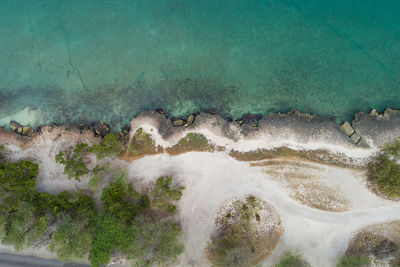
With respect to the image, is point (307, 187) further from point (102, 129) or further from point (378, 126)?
point (102, 129)

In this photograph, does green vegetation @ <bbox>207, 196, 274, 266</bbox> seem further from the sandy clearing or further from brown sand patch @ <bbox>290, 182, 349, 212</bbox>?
brown sand patch @ <bbox>290, 182, 349, 212</bbox>

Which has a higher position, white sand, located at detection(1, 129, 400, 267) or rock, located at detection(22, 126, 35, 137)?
rock, located at detection(22, 126, 35, 137)

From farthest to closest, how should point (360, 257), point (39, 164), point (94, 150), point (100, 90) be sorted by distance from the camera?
point (100, 90), point (39, 164), point (94, 150), point (360, 257)

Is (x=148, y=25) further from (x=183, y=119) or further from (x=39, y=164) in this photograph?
(x=39, y=164)

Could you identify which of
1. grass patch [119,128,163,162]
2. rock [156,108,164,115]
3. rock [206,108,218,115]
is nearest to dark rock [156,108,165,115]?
rock [156,108,164,115]

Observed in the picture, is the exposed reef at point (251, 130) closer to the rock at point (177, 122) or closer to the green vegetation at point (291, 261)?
the rock at point (177, 122)

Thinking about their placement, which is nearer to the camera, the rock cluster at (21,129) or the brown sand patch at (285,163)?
the brown sand patch at (285,163)

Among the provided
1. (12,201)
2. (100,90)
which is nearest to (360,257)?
(100,90)

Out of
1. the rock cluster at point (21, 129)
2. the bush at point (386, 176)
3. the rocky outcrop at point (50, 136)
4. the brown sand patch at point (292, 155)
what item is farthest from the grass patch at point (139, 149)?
the bush at point (386, 176)
